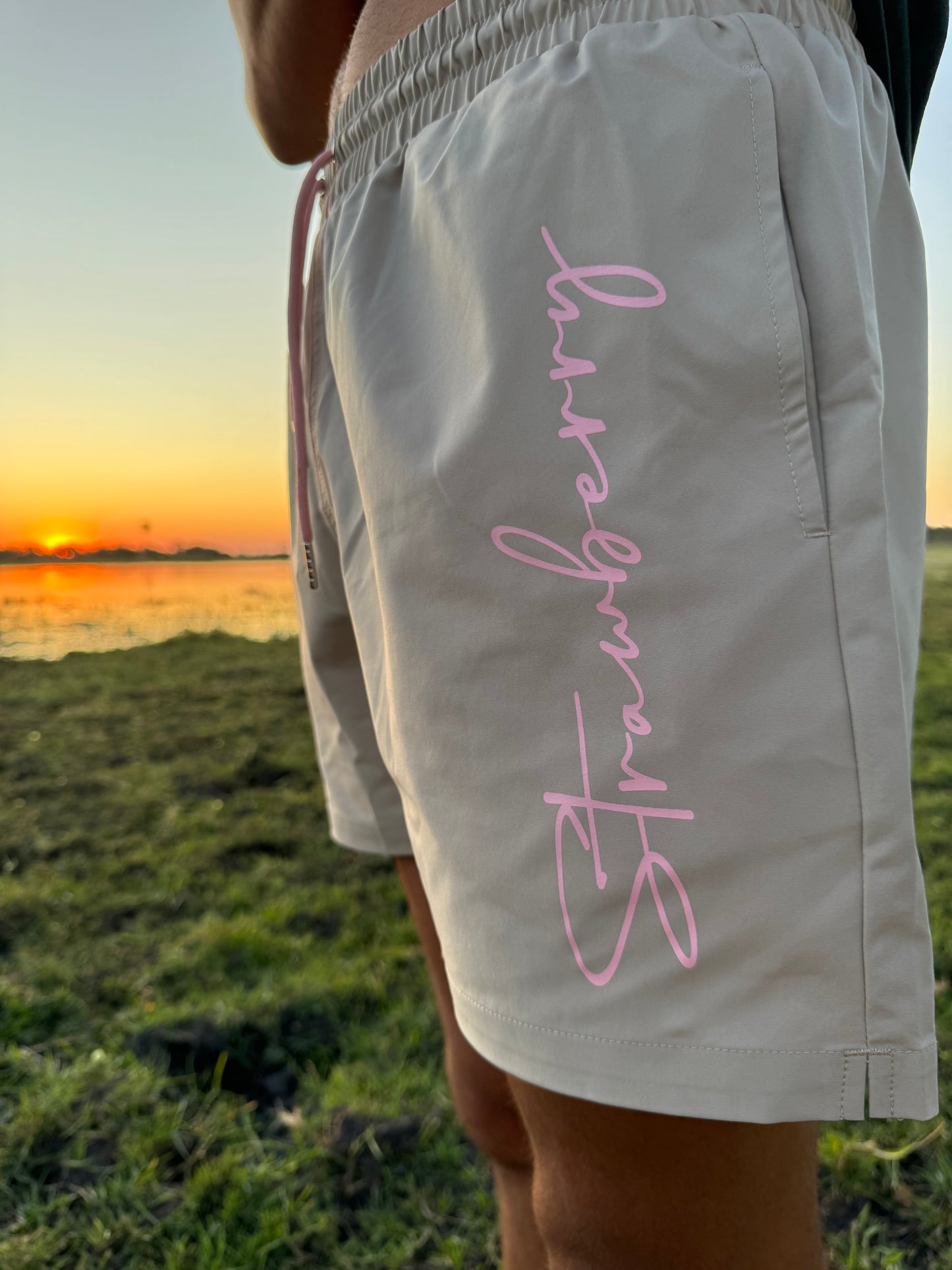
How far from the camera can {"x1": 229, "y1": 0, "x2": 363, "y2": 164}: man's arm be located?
0.84m

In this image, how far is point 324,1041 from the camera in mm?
1692

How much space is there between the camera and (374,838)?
1.00m

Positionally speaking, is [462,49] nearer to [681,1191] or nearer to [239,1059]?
[681,1191]

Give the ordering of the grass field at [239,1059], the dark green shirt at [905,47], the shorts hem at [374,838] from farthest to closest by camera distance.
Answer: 1. the grass field at [239,1059]
2. the shorts hem at [374,838]
3. the dark green shirt at [905,47]

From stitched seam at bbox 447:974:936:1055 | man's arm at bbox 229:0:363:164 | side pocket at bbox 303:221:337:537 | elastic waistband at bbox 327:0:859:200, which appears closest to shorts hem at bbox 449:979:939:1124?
stitched seam at bbox 447:974:936:1055

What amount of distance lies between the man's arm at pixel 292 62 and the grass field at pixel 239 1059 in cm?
140

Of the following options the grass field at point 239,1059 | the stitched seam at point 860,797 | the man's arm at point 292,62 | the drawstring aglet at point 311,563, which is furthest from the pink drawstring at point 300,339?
the grass field at point 239,1059

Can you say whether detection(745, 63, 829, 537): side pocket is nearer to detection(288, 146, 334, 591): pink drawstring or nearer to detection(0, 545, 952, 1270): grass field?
detection(288, 146, 334, 591): pink drawstring

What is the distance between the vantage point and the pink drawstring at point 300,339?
771 mm

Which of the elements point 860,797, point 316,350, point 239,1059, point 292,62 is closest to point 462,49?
point 316,350

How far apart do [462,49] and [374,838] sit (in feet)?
2.43

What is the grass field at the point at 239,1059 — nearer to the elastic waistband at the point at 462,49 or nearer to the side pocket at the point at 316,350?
the side pocket at the point at 316,350

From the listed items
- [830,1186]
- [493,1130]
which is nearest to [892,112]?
[493,1130]

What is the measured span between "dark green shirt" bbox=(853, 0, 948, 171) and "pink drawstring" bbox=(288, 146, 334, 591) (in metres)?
0.41
